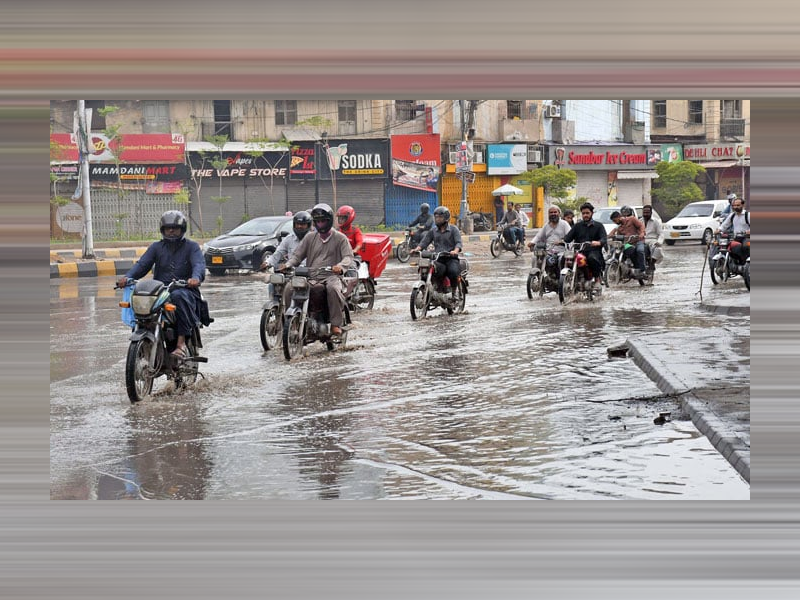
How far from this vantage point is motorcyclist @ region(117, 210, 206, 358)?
9.98 m

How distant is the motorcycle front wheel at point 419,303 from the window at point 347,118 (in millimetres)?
28673

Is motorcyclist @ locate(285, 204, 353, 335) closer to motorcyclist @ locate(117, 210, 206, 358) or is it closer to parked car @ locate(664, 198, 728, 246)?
motorcyclist @ locate(117, 210, 206, 358)

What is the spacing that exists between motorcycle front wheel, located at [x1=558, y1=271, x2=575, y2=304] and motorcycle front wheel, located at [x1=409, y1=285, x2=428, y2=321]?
2529 millimetres

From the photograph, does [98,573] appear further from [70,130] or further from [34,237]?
[70,130]

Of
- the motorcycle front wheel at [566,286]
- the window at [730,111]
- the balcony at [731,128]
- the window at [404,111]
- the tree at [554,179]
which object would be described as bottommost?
the motorcycle front wheel at [566,286]

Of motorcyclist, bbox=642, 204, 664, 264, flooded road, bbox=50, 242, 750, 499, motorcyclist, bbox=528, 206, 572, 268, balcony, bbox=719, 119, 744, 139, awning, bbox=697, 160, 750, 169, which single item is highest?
balcony, bbox=719, 119, 744, 139

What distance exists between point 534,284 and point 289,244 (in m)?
6.26

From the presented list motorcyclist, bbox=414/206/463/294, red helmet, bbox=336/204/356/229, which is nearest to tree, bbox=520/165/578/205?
motorcyclist, bbox=414/206/463/294

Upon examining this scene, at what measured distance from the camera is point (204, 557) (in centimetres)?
416

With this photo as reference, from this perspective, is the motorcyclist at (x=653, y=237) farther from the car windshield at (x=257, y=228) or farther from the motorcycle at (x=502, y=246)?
the car windshield at (x=257, y=228)

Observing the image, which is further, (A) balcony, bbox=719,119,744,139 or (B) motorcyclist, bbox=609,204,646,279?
(A) balcony, bbox=719,119,744,139

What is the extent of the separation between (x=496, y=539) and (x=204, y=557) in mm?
1050

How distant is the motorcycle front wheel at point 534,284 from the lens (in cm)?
1859

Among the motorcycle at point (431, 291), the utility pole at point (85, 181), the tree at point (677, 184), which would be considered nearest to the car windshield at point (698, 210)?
the tree at point (677, 184)
